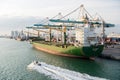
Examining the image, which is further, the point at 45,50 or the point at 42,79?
the point at 45,50

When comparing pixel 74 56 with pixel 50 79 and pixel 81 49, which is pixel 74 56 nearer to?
pixel 81 49

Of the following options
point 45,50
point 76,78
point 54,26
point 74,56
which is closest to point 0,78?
point 76,78

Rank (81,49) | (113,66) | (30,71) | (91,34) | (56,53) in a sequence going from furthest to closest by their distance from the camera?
(56,53) → (91,34) → (81,49) → (113,66) → (30,71)

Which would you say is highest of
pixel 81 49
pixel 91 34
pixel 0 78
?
pixel 91 34

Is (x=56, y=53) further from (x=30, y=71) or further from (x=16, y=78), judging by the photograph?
(x=16, y=78)

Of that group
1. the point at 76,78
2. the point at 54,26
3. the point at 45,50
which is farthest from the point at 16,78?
A: the point at 54,26

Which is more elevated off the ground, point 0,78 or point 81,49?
point 81,49

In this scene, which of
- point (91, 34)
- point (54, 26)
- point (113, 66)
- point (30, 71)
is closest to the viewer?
point (30, 71)

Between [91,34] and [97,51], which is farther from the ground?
[91,34]

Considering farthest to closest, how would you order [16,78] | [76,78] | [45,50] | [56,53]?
[45,50] < [56,53] < [16,78] < [76,78]
